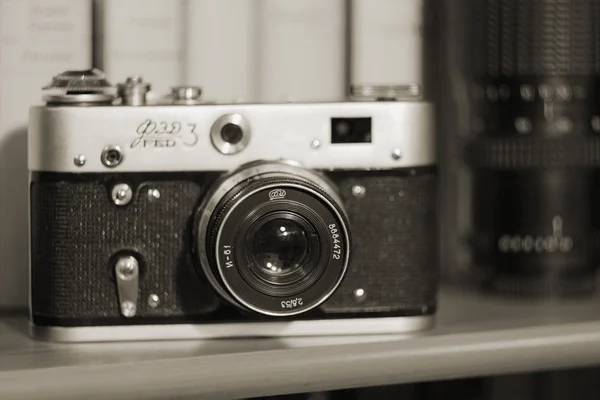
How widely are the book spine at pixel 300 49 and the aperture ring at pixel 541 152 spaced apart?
12 centimetres

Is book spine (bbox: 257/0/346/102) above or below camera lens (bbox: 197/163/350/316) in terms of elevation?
above

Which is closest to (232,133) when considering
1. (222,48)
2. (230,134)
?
(230,134)

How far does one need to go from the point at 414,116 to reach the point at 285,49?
0.15 meters

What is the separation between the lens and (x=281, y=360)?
0.50 m

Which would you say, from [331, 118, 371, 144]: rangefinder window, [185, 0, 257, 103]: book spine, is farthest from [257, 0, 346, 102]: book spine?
[331, 118, 371, 144]: rangefinder window

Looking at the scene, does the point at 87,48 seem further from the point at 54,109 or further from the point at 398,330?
the point at 398,330

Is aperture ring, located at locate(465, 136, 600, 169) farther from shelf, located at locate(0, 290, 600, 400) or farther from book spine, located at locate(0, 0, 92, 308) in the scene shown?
book spine, located at locate(0, 0, 92, 308)

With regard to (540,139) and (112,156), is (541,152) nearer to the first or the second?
(540,139)

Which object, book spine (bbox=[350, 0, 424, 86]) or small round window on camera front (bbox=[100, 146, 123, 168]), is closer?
small round window on camera front (bbox=[100, 146, 123, 168])

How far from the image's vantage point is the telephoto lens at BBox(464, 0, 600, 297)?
2.08ft

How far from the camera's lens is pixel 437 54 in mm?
722

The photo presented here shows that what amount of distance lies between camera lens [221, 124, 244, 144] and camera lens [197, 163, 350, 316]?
24 millimetres

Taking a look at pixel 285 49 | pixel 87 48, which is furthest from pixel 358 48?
pixel 87 48

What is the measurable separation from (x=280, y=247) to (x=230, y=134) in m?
0.07
